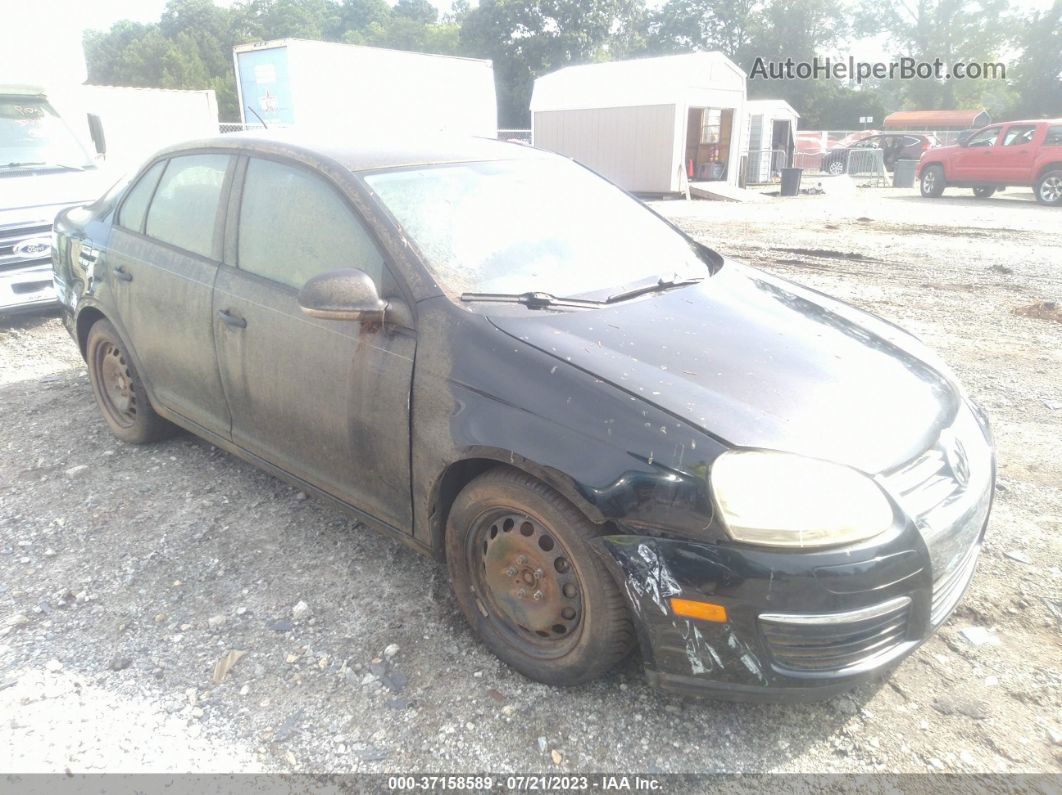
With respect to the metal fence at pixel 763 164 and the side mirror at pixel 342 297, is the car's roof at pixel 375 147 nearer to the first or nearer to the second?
the side mirror at pixel 342 297

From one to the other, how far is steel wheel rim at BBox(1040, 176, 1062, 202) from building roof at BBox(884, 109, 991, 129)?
26.8m

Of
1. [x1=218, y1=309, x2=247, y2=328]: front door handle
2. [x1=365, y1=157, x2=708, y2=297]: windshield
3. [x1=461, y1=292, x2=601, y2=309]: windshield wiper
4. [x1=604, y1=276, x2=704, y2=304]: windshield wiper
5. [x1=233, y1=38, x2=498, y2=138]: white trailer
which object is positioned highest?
[x1=233, y1=38, x2=498, y2=138]: white trailer

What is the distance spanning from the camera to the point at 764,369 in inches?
96.0

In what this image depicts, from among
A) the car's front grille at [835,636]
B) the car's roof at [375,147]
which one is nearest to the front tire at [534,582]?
the car's front grille at [835,636]

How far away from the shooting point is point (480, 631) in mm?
2646

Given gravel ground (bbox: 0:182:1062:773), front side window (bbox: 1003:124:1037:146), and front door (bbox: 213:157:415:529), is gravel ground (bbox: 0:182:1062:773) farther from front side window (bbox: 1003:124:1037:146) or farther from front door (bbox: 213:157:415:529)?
front side window (bbox: 1003:124:1037:146)

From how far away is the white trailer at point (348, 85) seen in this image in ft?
53.8

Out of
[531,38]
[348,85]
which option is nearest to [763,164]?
[348,85]

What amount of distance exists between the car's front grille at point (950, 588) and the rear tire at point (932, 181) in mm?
19854

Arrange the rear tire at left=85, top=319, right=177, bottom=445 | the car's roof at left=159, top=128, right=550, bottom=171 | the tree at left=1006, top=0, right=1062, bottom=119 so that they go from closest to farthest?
the car's roof at left=159, top=128, right=550, bottom=171
the rear tire at left=85, top=319, right=177, bottom=445
the tree at left=1006, top=0, right=1062, bottom=119

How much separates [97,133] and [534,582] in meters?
8.12

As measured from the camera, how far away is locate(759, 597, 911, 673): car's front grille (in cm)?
201

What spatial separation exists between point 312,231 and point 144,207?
1.43 meters

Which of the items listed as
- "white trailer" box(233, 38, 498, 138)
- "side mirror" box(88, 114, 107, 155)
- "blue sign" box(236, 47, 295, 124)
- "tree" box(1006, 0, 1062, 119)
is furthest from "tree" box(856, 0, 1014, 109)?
"side mirror" box(88, 114, 107, 155)
